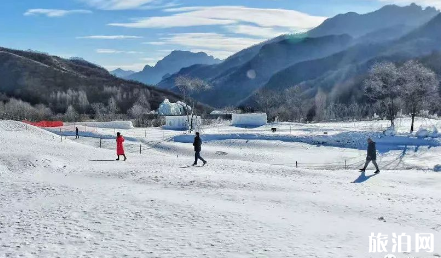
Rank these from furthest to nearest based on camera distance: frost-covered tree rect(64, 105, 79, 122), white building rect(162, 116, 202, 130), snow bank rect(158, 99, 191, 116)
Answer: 1. snow bank rect(158, 99, 191, 116)
2. frost-covered tree rect(64, 105, 79, 122)
3. white building rect(162, 116, 202, 130)

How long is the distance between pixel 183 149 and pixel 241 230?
28718 millimetres

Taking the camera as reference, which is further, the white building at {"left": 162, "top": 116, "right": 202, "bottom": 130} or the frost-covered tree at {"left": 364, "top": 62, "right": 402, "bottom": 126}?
the white building at {"left": 162, "top": 116, "right": 202, "bottom": 130}

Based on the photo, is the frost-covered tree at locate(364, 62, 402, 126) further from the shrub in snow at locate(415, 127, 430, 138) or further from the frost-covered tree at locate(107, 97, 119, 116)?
the frost-covered tree at locate(107, 97, 119, 116)

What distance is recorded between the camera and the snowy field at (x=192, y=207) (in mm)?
9781

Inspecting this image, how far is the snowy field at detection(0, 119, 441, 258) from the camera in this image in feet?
32.1

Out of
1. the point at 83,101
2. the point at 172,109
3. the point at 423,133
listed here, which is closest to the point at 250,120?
the point at 423,133

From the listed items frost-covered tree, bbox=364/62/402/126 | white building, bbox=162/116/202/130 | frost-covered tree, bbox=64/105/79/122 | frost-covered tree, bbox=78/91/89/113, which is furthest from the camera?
frost-covered tree, bbox=78/91/89/113

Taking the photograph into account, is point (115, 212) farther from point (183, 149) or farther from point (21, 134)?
point (183, 149)

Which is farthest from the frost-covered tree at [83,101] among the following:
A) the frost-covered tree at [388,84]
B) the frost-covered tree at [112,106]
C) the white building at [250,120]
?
the frost-covered tree at [388,84]

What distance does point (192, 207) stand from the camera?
13023mm

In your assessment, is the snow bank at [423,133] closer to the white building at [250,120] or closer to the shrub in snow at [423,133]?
the shrub in snow at [423,133]

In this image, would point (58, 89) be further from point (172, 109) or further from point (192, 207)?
point (192, 207)

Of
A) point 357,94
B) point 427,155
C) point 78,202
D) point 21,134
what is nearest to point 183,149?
point 21,134

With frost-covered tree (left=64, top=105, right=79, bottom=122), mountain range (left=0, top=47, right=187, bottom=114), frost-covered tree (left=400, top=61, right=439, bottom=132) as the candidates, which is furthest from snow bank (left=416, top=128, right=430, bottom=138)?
mountain range (left=0, top=47, right=187, bottom=114)
